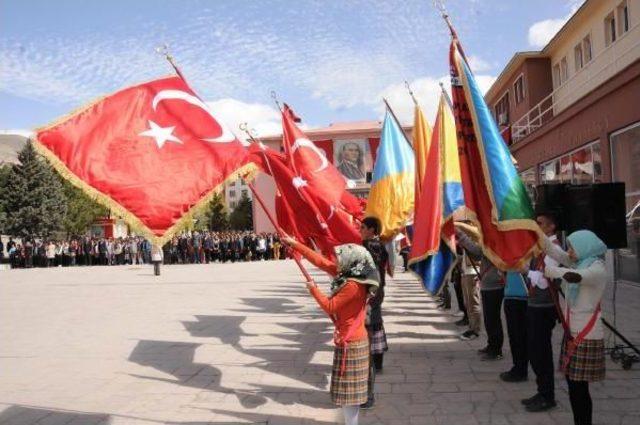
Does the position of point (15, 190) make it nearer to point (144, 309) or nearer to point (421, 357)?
point (144, 309)

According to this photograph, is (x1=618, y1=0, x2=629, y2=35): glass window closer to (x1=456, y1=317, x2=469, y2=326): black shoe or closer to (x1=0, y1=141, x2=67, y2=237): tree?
(x1=456, y1=317, x2=469, y2=326): black shoe

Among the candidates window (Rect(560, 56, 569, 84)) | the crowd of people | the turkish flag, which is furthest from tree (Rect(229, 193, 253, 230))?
the turkish flag

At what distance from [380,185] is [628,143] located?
7.68m

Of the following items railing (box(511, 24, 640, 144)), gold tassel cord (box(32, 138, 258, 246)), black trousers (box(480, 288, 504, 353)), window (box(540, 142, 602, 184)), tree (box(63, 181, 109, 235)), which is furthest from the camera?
tree (box(63, 181, 109, 235))

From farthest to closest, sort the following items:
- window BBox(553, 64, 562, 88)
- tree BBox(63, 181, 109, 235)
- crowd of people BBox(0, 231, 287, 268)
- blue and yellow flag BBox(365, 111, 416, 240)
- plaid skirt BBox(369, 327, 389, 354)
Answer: tree BBox(63, 181, 109, 235), crowd of people BBox(0, 231, 287, 268), window BBox(553, 64, 562, 88), blue and yellow flag BBox(365, 111, 416, 240), plaid skirt BBox(369, 327, 389, 354)

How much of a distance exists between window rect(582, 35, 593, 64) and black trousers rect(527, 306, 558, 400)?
62.3 ft

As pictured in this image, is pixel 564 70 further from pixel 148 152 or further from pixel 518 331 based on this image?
pixel 148 152

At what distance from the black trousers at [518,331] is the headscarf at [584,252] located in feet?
5.19

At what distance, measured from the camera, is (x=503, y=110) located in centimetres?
3300

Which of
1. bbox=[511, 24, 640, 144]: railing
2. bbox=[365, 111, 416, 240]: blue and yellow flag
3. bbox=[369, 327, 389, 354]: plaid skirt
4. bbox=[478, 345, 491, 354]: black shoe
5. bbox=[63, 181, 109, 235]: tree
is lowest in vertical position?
bbox=[478, 345, 491, 354]: black shoe

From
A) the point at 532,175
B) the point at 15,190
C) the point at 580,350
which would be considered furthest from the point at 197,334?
the point at 15,190

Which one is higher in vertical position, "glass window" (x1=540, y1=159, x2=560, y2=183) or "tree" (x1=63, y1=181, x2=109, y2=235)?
"tree" (x1=63, y1=181, x2=109, y2=235)

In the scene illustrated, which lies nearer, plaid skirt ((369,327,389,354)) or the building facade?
plaid skirt ((369,327,389,354))

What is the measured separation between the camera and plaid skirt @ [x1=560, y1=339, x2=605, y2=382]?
441cm
